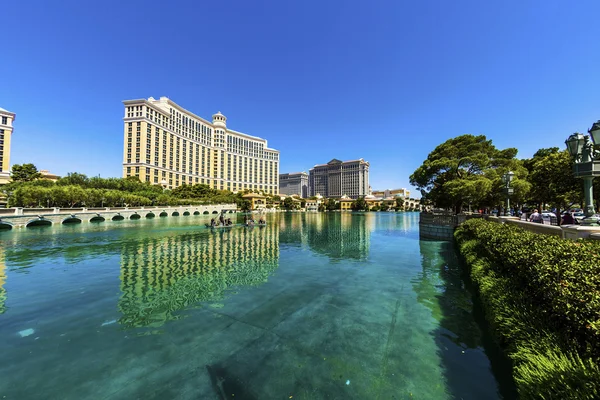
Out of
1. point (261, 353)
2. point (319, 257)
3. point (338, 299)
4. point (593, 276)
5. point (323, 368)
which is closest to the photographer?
point (593, 276)

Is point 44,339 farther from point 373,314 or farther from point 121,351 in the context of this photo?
point 373,314

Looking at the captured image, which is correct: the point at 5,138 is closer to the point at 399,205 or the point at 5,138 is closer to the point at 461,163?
the point at 461,163

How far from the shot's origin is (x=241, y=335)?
6.11m

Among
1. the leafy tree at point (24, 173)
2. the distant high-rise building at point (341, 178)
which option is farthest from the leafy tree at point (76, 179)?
the distant high-rise building at point (341, 178)

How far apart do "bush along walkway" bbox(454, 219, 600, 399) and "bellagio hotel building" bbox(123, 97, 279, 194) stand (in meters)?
111

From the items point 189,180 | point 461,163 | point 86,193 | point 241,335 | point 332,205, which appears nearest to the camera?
point 241,335

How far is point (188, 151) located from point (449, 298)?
132m

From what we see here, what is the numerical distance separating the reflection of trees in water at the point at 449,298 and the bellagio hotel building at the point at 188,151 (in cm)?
10732

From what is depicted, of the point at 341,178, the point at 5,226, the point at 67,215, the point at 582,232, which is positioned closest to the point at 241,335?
the point at 582,232

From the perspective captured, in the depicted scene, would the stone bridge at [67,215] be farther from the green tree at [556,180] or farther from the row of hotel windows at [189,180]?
the green tree at [556,180]

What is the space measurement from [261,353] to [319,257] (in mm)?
11207

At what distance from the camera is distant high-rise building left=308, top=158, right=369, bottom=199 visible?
15962cm

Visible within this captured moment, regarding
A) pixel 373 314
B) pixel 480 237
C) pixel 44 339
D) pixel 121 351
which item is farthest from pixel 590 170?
pixel 44 339

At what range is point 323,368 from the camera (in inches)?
189
